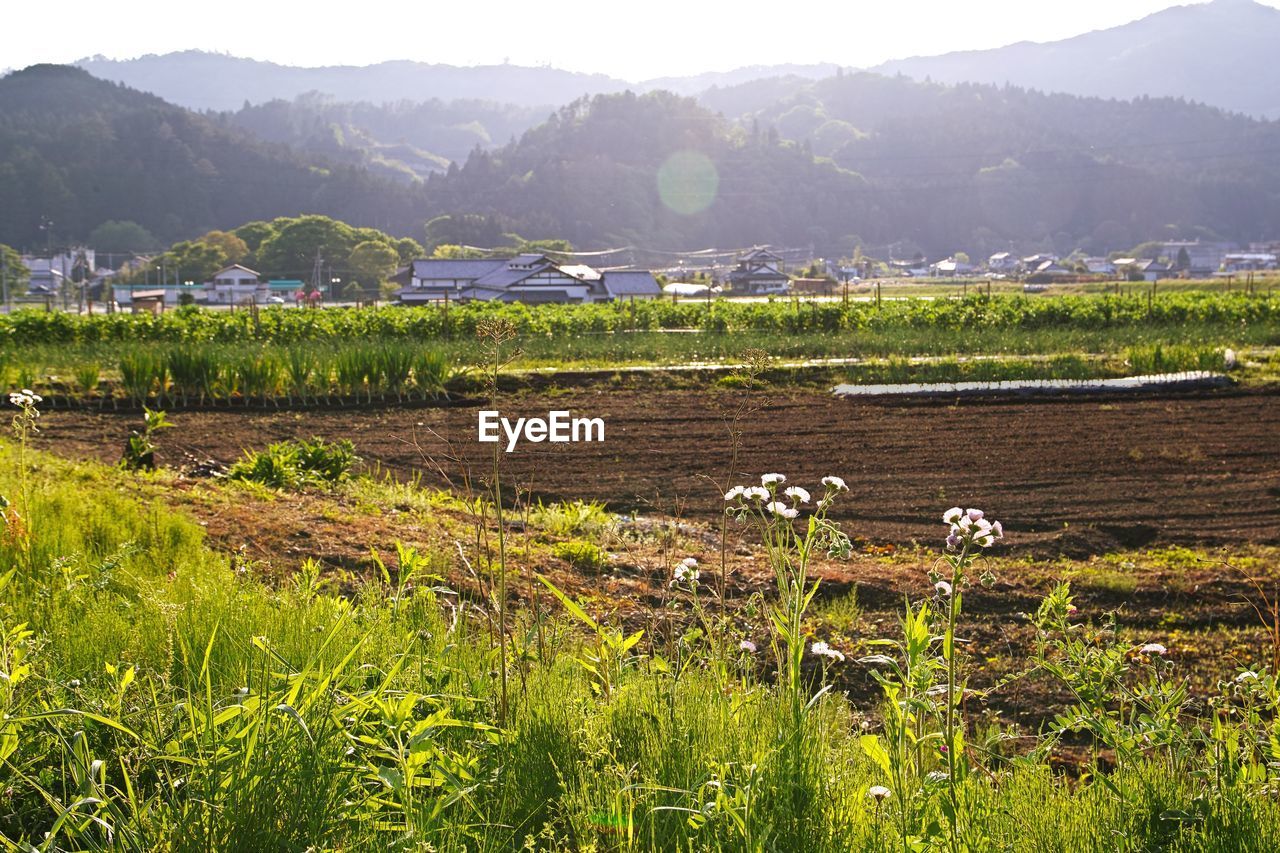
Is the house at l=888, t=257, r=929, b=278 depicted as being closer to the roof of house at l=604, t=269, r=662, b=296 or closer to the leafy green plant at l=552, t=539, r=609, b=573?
the roof of house at l=604, t=269, r=662, b=296

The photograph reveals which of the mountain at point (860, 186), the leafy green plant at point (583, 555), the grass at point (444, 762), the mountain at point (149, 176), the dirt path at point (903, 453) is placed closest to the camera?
the grass at point (444, 762)

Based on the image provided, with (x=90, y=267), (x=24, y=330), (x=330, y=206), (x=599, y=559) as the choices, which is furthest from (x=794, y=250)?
(x=599, y=559)

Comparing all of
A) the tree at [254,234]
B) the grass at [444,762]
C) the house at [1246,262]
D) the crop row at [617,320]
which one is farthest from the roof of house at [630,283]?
the house at [1246,262]

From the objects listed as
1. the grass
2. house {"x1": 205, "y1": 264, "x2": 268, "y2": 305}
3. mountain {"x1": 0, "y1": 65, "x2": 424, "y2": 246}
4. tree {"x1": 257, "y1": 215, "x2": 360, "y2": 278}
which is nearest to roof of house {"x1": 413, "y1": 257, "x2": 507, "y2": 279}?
house {"x1": 205, "y1": 264, "x2": 268, "y2": 305}

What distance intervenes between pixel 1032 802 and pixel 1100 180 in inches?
6885

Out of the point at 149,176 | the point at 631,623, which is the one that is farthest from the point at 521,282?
the point at 149,176

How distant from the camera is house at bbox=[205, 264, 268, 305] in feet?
234

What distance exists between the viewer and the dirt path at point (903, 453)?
838 cm

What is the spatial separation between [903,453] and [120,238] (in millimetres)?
107276

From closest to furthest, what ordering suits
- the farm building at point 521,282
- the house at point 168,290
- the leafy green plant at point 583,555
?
the leafy green plant at point 583,555 → the farm building at point 521,282 → the house at point 168,290

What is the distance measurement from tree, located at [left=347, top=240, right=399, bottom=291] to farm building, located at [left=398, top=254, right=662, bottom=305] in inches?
504

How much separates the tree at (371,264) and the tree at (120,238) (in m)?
33.8

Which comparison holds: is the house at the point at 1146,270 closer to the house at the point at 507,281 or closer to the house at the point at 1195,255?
the house at the point at 1195,255

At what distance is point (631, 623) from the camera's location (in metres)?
4.97
